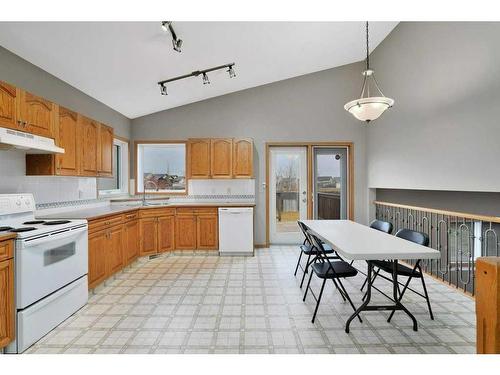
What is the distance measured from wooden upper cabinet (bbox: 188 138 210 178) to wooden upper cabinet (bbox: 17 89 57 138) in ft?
7.75

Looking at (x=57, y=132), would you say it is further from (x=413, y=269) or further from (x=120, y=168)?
(x=413, y=269)

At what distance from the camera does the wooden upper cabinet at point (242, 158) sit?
196 inches

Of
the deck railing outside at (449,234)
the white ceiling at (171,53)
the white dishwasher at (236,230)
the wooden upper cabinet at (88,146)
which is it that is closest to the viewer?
the white ceiling at (171,53)

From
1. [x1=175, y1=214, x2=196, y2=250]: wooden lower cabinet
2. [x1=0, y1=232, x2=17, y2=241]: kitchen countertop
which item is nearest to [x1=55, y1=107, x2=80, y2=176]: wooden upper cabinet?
[x1=0, y1=232, x2=17, y2=241]: kitchen countertop

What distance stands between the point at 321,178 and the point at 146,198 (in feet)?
11.6

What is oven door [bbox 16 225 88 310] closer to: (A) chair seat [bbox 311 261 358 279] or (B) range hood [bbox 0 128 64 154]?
(B) range hood [bbox 0 128 64 154]

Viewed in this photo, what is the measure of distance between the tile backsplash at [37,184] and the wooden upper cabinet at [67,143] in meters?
0.35

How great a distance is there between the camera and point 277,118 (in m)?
5.35

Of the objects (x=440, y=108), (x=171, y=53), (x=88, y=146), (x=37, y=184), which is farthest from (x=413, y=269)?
(x=37, y=184)

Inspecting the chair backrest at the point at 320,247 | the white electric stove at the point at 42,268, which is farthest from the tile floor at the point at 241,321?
the chair backrest at the point at 320,247

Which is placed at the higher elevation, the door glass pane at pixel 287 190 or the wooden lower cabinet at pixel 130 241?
the door glass pane at pixel 287 190

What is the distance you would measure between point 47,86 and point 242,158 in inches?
116

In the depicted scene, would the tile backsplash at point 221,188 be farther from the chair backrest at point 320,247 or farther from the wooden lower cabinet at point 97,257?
the chair backrest at point 320,247
